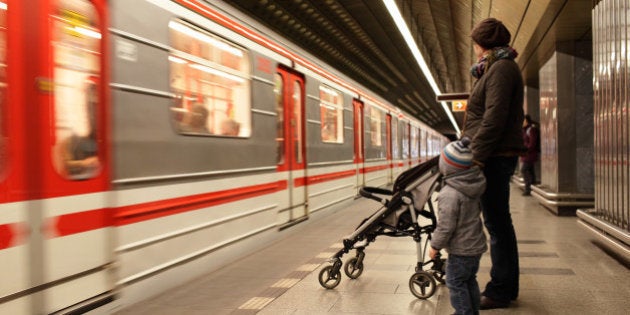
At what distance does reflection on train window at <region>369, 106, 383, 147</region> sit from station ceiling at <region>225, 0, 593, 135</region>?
2318mm

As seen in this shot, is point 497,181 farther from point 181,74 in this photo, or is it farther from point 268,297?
point 181,74

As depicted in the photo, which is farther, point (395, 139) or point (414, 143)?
point (414, 143)

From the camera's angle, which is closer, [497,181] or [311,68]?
[497,181]

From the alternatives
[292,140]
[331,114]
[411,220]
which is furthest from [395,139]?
[411,220]

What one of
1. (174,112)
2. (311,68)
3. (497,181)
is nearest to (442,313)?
(497,181)

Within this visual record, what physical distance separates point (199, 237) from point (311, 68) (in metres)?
3.96

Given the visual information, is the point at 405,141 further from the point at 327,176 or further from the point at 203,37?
the point at 203,37

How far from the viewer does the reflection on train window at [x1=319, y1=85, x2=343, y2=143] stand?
8.41 meters

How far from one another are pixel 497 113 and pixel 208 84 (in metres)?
2.42

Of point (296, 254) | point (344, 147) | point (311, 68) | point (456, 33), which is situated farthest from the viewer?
point (456, 33)

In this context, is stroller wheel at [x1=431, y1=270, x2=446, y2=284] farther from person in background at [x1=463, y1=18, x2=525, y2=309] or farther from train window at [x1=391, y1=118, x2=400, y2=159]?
train window at [x1=391, y1=118, x2=400, y2=159]

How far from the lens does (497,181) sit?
3.62m

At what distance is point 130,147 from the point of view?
3.60 m

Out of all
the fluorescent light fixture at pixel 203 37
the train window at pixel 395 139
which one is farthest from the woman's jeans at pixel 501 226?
the train window at pixel 395 139
